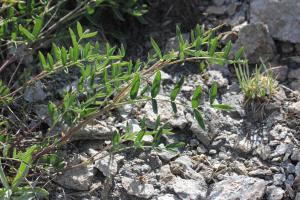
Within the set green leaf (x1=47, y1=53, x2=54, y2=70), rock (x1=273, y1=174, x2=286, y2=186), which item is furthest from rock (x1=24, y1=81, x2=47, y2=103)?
rock (x1=273, y1=174, x2=286, y2=186)

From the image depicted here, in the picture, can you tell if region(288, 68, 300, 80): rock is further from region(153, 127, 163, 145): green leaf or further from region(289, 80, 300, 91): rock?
region(153, 127, 163, 145): green leaf

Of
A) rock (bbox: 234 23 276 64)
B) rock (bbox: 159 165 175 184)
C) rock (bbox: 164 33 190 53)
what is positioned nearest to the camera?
rock (bbox: 159 165 175 184)

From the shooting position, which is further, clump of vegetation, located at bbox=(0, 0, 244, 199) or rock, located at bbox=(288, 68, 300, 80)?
rock, located at bbox=(288, 68, 300, 80)

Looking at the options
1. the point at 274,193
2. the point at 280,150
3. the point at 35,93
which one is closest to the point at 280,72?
the point at 280,150

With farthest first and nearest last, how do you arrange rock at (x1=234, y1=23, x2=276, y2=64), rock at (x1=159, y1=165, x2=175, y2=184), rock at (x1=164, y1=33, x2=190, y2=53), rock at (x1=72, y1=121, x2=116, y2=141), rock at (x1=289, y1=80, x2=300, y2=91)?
rock at (x1=164, y1=33, x2=190, y2=53) → rock at (x1=234, y1=23, x2=276, y2=64) → rock at (x1=289, y1=80, x2=300, y2=91) → rock at (x1=72, y1=121, x2=116, y2=141) → rock at (x1=159, y1=165, x2=175, y2=184)

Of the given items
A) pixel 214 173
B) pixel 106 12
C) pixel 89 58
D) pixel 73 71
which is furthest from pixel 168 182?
pixel 106 12

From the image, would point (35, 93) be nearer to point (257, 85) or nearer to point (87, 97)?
point (87, 97)

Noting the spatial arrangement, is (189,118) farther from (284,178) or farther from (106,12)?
(106,12)
